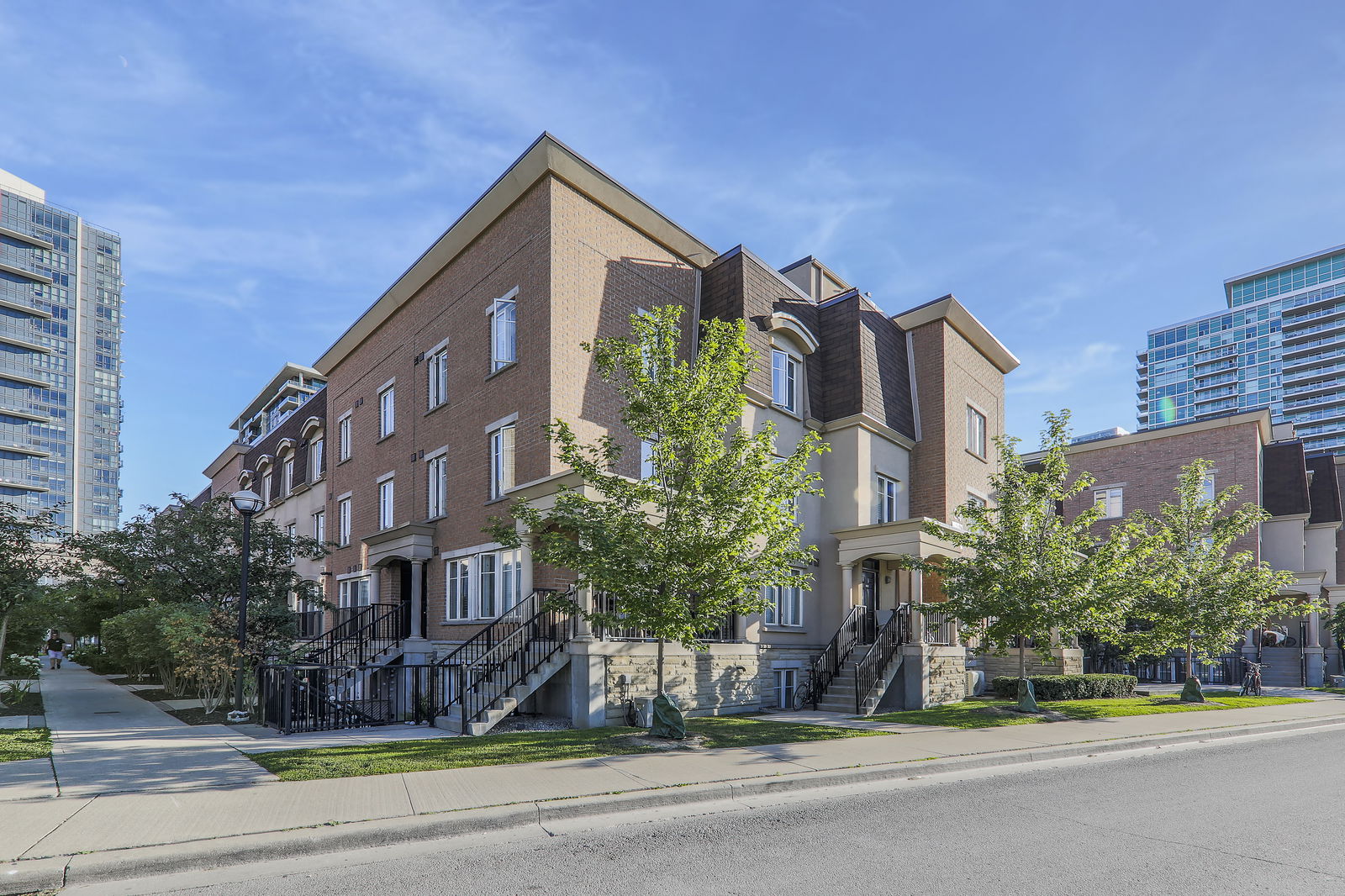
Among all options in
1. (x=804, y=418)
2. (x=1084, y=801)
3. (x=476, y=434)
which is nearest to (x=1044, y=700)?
(x=804, y=418)

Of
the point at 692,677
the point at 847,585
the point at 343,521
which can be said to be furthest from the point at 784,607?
the point at 343,521

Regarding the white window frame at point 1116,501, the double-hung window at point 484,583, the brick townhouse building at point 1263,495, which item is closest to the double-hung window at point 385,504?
the double-hung window at point 484,583

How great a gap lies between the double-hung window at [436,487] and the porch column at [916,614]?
11308 mm

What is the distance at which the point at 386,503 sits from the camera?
24672 mm

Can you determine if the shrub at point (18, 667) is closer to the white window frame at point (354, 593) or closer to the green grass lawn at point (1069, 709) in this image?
the white window frame at point (354, 593)

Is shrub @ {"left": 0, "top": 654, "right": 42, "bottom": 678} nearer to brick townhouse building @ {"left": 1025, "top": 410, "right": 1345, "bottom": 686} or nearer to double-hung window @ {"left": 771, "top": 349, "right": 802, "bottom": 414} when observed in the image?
double-hung window @ {"left": 771, "top": 349, "right": 802, "bottom": 414}

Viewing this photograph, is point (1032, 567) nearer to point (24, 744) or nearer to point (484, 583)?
point (484, 583)

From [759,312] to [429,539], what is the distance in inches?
382

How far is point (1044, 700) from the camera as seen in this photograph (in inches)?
861

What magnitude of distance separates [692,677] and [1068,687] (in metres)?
11.6

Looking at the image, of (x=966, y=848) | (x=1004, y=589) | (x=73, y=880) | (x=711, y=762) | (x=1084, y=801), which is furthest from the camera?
(x=1004, y=589)

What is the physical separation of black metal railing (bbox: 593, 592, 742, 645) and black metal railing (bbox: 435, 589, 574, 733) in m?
0.61

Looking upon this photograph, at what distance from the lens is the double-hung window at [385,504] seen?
24.4 meters

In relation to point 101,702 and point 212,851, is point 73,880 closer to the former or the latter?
point 212,851
